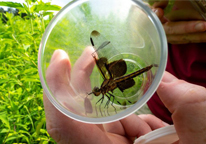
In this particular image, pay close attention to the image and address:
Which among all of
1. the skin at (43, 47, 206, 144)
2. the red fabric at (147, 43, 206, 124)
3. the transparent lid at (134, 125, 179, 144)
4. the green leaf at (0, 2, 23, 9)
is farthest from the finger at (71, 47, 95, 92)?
the red fabric at (147, 43, 206, 124)

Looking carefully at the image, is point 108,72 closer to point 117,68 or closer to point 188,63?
point 117,68

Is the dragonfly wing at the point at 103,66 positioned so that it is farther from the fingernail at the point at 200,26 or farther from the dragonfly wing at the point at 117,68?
the fingernail at the point at 200,26

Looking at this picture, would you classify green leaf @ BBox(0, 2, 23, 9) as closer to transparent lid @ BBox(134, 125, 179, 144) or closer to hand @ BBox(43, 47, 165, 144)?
hand @ BBox(43, 47, 165, 144)

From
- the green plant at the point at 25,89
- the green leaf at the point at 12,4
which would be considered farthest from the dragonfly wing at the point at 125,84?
the green leaf at the point at 12,4

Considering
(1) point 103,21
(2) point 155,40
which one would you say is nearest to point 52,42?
(1) point 103,21

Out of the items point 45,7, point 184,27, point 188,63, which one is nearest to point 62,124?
point 45,7
